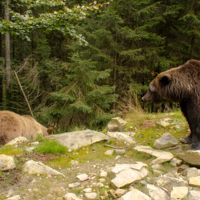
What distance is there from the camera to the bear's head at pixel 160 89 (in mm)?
3713

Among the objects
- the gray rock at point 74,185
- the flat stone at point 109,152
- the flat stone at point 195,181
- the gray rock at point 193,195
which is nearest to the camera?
the gray rock at point 193,195

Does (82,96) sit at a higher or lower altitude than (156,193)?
higher

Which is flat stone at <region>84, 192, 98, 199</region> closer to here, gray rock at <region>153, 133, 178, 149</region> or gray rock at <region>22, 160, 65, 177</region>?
gray rock at <region>22, 160, 65, 177</region>

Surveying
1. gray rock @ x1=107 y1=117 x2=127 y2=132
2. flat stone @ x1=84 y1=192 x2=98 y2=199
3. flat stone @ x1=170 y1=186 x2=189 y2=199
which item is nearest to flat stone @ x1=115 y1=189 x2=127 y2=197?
flat stone @ x1=84 y1=192 x2=98 y2=199

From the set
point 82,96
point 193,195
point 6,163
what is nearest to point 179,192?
point 193,195

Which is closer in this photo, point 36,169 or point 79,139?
point 36,169

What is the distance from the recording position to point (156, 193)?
2.38 metres

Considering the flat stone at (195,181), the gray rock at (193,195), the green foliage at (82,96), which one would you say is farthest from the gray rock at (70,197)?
the green foliage at (82,96)

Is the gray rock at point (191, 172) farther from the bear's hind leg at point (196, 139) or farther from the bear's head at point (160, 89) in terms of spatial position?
the bear's head at point (160, 89)

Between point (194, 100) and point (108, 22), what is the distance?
10.8 metres

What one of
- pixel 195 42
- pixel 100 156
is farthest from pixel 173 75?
pixel 195 42

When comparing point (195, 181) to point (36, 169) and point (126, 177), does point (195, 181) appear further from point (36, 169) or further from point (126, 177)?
point (36, 169)

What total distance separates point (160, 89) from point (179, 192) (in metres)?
2.02

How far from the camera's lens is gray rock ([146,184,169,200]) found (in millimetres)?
2320
